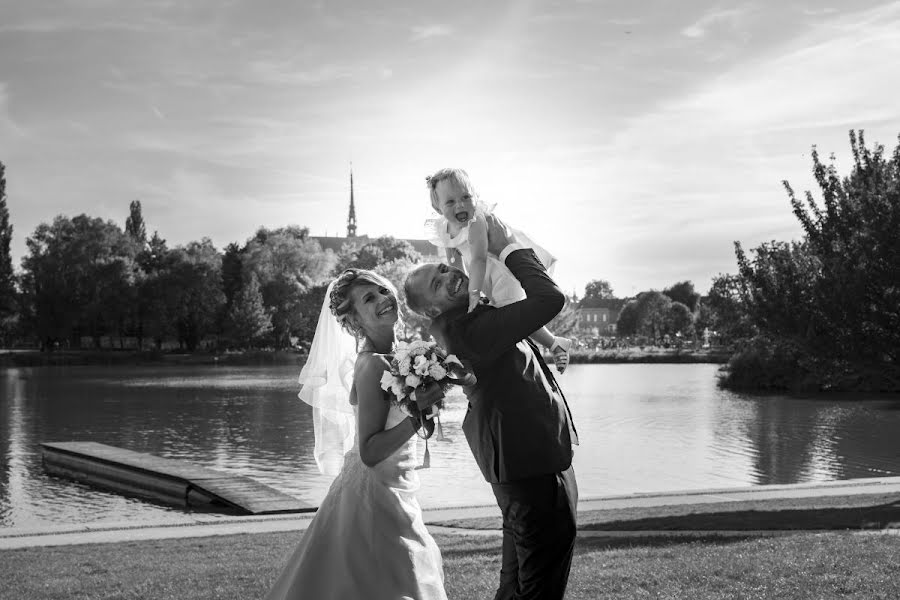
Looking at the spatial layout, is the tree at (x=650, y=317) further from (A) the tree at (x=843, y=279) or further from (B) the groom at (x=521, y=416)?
(B) the groom at (x=521, y=416)

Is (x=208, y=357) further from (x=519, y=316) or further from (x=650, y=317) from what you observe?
(x=519, y=316)

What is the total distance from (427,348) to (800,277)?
12424mm

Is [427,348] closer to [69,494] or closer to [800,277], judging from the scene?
[800,277]

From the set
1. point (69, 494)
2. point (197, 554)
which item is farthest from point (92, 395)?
point (197, 554)

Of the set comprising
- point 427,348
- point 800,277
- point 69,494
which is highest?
point 800,277

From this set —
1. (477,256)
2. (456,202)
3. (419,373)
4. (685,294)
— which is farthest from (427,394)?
(685,294)

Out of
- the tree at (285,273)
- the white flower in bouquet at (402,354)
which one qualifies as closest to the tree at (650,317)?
the tree at (285,273)

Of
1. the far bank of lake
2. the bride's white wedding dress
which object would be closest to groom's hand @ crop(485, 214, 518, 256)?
the bride's white wedding dress

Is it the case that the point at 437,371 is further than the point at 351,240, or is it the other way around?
the point at 351,240

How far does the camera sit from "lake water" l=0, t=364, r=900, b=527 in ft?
51.4

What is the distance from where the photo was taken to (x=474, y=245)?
3348 millimetres

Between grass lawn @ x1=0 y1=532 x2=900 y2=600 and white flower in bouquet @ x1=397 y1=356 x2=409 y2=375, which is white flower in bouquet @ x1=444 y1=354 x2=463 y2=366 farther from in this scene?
grass lawn @ x1=0 y1=532 x2=900 y2=600

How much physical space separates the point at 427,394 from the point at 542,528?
642mm

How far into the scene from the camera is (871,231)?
13.4m
